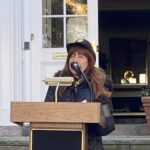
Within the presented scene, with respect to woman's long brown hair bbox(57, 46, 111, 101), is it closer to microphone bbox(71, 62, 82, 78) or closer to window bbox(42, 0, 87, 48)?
microphone bbox(71, 62, 82, 78)

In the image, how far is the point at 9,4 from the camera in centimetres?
760

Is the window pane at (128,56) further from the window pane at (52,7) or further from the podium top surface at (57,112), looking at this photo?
the podium top surface at (57,112)

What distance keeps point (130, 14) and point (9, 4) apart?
301 inches

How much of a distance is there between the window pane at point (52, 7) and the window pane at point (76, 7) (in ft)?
0.30

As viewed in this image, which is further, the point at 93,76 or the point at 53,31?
the point at 53,31

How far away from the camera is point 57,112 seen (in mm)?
3326

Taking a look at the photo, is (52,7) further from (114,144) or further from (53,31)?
(114,144)

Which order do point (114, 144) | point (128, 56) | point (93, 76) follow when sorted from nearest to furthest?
point (93, 76)
point (114, 144)
point (128, 56)

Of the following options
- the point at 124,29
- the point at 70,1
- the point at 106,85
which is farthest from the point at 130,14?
the point at 106,85

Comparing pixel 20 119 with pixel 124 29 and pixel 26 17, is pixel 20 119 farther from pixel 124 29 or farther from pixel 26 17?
pixel 124 29

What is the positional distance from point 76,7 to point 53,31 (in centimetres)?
43

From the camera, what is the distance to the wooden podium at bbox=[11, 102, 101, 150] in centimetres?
330

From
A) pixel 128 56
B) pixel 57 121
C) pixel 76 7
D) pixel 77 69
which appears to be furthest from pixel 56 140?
pixel 128 56

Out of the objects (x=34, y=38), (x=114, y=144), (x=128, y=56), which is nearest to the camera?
(x=114, y=144)
